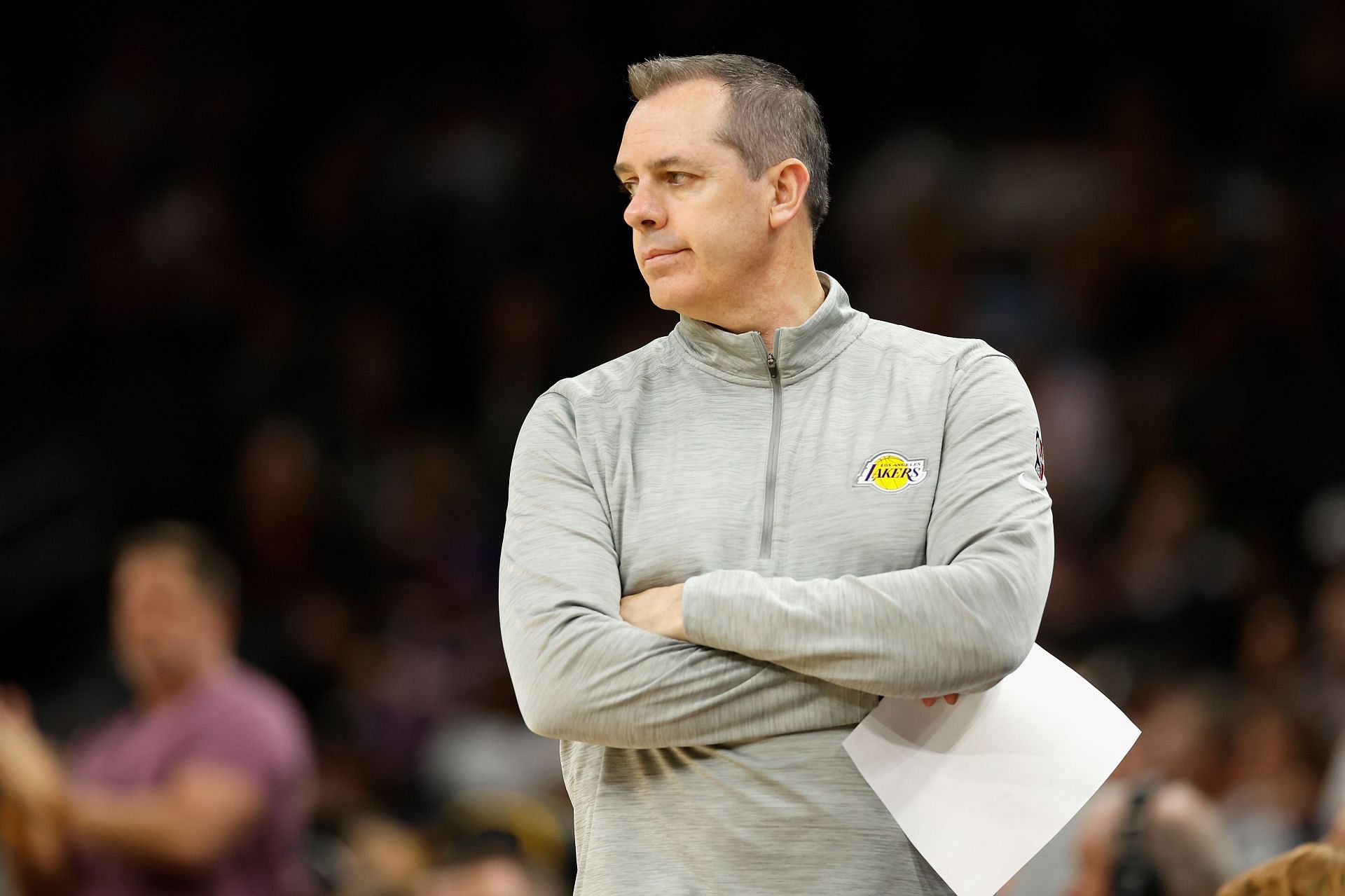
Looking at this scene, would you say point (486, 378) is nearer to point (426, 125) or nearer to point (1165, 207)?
point (426, 125)

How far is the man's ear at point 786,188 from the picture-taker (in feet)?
8.12

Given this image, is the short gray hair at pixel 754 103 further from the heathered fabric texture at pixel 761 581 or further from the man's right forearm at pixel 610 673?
the man's right forearm at pixel 610 673

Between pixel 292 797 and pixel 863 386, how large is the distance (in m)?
2.96

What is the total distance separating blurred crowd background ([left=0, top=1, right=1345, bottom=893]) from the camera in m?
6.65

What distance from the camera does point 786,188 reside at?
8.18ft

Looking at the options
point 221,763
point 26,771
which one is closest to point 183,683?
point 221,763

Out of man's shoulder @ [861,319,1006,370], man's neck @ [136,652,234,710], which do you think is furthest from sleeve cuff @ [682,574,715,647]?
man's neck @ [136,652,234,710]

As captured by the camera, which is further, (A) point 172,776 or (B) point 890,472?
(A) point 172,776

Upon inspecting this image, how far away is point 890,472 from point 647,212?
20.4 inches

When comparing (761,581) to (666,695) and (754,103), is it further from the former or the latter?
(754,103)

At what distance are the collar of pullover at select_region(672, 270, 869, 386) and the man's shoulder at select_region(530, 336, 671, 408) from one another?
0.20 feet

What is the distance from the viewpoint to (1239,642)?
6.18m

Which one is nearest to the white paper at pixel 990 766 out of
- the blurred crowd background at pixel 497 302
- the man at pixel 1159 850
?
the man at pixel 1159 850

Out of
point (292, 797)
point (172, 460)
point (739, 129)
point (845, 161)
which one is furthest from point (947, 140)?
point (739, 129)
